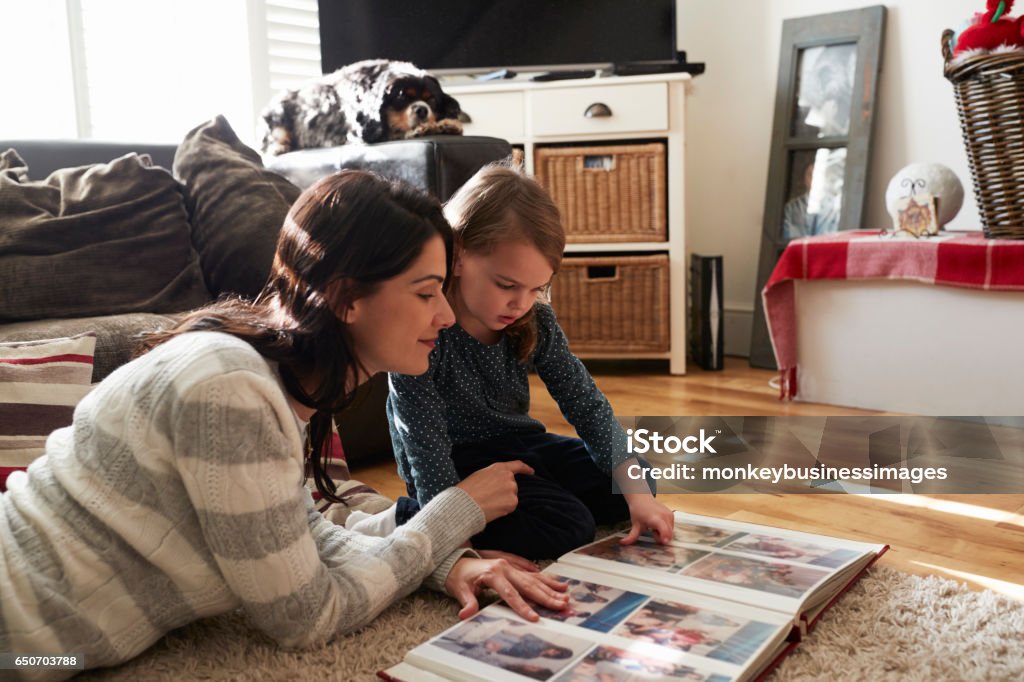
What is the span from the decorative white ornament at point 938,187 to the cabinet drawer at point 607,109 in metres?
0.69

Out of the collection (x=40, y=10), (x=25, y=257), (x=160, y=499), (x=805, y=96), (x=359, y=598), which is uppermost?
(x=40, y=10)

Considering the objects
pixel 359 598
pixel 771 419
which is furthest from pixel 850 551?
pixel 771 419

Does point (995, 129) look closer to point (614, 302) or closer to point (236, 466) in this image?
point (614, 302)

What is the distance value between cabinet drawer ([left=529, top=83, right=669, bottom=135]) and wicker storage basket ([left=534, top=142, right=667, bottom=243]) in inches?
2.2

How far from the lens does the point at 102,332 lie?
1490 millimetres

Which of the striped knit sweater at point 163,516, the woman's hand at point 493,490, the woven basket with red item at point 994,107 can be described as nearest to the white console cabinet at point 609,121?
the woven basket with red item at point 994,107

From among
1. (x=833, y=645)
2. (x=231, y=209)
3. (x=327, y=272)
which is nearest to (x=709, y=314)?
(x=231, y=209)

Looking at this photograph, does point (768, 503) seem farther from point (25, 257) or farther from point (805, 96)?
point (805, 96)

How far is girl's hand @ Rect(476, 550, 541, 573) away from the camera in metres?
1.13

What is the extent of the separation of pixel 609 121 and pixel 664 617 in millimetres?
1977

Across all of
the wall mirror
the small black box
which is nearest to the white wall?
the wall mirror

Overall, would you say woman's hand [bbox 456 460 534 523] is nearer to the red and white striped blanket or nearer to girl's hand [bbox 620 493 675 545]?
girl's hand [bbox 620 493 675 545]

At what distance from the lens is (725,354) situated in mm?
3104

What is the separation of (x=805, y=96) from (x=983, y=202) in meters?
0.87
